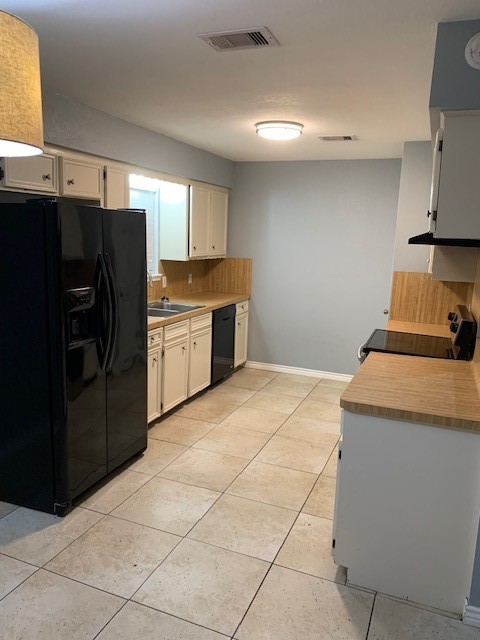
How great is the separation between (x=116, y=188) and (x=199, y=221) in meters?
1.45

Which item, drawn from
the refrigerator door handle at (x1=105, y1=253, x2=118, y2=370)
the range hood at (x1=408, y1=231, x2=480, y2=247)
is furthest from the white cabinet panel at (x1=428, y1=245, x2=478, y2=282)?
the refrigerator door handle at (x1=105, y1=253, x2=118, y2=370)

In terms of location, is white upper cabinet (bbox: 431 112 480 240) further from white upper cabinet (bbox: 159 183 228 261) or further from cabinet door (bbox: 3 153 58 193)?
white upper cabinet (bbox: 159 183 228 261)

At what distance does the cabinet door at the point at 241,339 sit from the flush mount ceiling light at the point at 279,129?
231cm

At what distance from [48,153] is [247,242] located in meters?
Result: 3.08

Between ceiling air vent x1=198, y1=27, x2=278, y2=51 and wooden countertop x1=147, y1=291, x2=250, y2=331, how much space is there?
210 cm

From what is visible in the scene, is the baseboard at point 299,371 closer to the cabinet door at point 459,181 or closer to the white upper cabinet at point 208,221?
the white upper cabinet at point 208,221

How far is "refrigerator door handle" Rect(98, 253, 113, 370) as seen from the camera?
2844mm

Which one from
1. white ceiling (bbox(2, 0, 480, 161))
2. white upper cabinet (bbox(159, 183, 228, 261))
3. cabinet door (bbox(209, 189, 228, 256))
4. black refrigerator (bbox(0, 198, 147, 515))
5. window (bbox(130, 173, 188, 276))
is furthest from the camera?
cabinet door (bbox(209, 189, 228, 256))

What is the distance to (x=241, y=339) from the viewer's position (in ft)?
19.0

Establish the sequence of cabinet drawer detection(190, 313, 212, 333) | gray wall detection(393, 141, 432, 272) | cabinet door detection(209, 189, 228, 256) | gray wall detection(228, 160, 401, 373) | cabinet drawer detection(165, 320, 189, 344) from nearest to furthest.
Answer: cabinet drawer detection(165, 320, 189, 344)
gray wall detection(393, 141, 432, 272)
cabinet drawer detection(190, 313, 212, 333)
gray wall detection(228, 160, 401, 373)
cabinet door detection(209, 189, 228, 256)

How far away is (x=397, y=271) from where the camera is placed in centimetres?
432

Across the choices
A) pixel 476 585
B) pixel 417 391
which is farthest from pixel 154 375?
pixel 476 585

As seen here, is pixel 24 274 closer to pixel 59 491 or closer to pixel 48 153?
pixel 48 153

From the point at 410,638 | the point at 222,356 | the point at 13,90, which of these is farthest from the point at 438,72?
the point at 222,356
